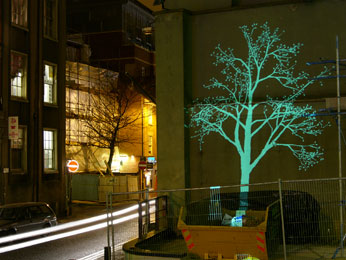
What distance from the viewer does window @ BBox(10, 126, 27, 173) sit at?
25078mm

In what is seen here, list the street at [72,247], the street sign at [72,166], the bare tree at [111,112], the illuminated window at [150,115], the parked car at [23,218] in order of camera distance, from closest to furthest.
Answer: the street at [72,247]
the parked car at [23,218]
the street sign at [72,166]
the bare tree at [111,112]
the illuminated window at [150,115]

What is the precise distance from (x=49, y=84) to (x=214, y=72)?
50.4 feet

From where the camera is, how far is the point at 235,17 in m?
15.3

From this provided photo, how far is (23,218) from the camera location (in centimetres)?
1847

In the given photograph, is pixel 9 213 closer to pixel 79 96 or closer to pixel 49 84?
pixel 49 84

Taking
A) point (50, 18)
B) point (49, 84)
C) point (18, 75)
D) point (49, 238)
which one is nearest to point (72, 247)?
point (49, 238)

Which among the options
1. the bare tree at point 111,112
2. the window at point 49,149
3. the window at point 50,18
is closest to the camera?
the window at point 49,149

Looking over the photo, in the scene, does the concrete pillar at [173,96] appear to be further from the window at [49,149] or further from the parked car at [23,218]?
the window at [49,149]

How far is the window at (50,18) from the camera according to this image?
28.2 metres

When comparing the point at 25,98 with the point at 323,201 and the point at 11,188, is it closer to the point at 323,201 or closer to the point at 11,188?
the point at 11,188

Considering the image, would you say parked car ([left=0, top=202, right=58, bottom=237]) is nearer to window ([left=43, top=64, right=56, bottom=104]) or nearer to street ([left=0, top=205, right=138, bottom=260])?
street ([left=0, top=205, right=138, bottom=260])

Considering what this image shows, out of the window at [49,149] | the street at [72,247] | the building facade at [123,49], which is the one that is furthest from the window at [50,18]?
the building facade at [123,49]

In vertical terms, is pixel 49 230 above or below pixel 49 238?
above

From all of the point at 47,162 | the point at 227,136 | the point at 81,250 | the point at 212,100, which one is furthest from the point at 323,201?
the point at 47,162
